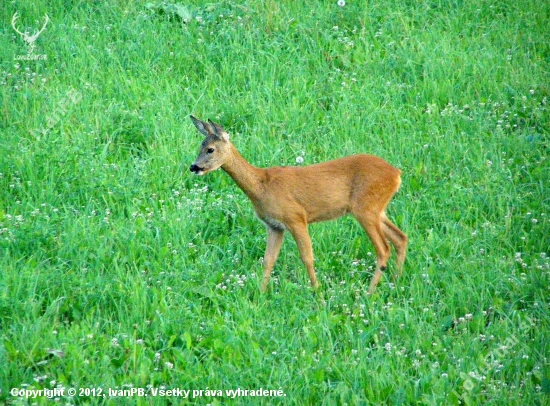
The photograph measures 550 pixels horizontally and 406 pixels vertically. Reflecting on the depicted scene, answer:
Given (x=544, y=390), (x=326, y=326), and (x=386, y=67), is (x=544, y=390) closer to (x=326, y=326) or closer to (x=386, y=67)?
(x=326, y=326)

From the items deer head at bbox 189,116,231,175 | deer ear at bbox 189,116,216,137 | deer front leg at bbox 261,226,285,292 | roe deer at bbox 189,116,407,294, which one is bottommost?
deer front leg at bbox 261,226,285,292

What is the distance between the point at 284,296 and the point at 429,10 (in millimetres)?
5812

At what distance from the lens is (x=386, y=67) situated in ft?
32.9

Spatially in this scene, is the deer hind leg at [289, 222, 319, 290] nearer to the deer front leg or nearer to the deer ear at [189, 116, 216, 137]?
the deer front leg

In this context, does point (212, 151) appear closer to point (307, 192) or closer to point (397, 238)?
point (307, 192)

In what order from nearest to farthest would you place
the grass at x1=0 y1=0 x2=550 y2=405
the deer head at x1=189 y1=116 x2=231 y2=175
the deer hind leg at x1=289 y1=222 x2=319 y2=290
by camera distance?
the grass at x1=0 y1=0 x2=550 y2=405, the deer hind leg at x1=289 y1=222 x2=319 y2=290, the deer head at x1=189 y1=116 x2=231 y2=175

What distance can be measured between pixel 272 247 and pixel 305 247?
32 centimetres

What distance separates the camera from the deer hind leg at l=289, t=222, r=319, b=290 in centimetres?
690

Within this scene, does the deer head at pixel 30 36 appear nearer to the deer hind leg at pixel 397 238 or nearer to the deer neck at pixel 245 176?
the deer neck at pixel 245 176

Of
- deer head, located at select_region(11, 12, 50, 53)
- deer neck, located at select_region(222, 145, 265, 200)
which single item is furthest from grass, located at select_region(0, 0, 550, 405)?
deer neck, located at select_region(222, 145, 265, 200)

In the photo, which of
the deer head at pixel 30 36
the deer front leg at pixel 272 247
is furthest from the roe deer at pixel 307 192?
the deer head at pixel 30 36

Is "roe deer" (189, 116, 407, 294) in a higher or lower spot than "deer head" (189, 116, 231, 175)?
lower

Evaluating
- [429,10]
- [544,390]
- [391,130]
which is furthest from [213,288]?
[429,10]

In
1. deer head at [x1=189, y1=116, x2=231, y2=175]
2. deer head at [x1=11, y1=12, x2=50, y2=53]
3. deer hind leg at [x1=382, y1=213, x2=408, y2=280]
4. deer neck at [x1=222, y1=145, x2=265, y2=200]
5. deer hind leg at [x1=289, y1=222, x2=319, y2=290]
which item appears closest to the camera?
deer hind leg at [x1=289, y1=222, x2=319, y2=290]
